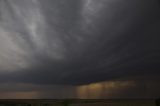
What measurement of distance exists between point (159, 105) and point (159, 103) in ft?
4.80

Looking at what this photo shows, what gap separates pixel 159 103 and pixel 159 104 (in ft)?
2.38

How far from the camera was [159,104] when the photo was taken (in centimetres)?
16575

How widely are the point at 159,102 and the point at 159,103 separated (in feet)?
3.86

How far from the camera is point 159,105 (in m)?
166

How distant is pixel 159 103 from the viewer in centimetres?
16600

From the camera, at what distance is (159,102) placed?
16700 cm

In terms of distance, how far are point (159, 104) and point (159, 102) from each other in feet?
5.84

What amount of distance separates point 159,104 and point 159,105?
0.83 metres

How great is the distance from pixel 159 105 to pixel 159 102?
2.24 meters
